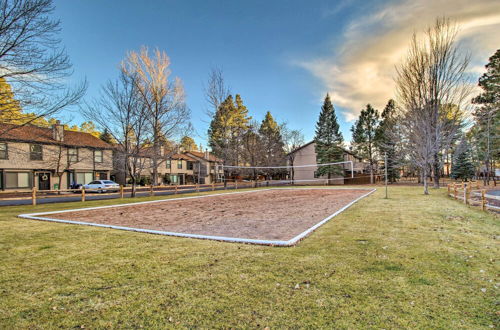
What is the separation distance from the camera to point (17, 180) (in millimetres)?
23688

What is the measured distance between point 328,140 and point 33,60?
3609 cm

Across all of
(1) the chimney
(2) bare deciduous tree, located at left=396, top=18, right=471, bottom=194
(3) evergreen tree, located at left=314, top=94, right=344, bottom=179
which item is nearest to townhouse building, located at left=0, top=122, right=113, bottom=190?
(1) the chimney

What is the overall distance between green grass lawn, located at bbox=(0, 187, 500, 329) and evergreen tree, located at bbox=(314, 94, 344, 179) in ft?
111

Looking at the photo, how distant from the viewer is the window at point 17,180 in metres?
23.1

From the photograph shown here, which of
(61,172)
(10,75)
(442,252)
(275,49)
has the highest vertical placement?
(275,49)

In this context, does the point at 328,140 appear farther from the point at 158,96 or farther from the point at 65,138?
the point at 65,138

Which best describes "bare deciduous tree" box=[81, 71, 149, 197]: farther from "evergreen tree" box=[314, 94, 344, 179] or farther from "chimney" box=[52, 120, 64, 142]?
"evergreen tree" box=[314, 94, 344, 179]

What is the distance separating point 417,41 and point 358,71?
7.88 metres

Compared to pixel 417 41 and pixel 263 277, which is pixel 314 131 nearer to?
pixel 417 41

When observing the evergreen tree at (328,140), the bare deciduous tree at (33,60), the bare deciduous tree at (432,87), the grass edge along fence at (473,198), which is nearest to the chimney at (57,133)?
the bare deciduous tree at (33,60)

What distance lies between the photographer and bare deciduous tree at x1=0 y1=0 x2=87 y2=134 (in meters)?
8.46

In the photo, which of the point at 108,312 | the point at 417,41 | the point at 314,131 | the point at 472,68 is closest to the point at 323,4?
the point at 417,41

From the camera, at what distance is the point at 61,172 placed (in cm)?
2575

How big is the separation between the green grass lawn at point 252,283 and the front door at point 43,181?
83.4ft
